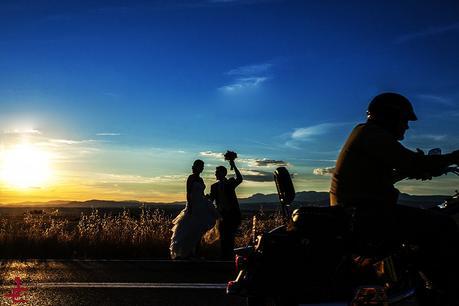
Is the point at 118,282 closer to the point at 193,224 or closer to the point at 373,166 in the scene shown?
the point at 193,224

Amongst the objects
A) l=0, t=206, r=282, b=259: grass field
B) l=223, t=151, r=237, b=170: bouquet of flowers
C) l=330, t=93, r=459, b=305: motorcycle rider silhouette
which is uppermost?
l=223, t=151, r=237, b=170: bouquet of flowers

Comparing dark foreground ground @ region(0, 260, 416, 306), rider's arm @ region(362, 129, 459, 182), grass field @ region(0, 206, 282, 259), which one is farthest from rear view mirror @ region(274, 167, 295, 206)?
grass field @ region(0, 206, 282, 259)

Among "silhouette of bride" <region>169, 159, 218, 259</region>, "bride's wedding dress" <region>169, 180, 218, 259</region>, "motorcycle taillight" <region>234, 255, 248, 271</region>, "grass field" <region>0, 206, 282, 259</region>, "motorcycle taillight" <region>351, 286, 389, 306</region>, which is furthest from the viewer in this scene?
"grass field" <region>0, 206, 282, 259</region>

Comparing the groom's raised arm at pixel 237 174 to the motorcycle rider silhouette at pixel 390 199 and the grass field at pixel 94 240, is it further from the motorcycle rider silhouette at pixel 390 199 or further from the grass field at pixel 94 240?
the motorcycle rider silhouette at pixel 390 199

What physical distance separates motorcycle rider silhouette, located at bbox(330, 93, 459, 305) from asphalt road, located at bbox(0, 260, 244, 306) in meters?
3.06

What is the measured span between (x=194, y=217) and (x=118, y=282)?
4242 mm

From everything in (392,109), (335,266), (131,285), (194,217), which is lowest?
(131,285)

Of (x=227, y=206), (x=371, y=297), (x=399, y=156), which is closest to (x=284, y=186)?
(x=399, y=156)

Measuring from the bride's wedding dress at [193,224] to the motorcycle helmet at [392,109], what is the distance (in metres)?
7.91

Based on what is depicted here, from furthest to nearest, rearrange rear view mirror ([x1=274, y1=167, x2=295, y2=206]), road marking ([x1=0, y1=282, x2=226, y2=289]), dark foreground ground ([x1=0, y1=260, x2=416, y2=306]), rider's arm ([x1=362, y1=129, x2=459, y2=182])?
road marking ([x1=0, y1=282, x2=226, y2=289]) → dark foreground ground ([x1=0, y1=260, x2=416, y2=306]) → rear view mirror ([x1=274, y1=167, x2=295, y2=206]) → rider's arm ([x1=362, y1=129, x2=459, y2=182])

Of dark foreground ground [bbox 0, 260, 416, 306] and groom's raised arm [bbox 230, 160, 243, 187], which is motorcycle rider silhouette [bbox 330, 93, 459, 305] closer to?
dark foreground ground [bbox 0, 260, 416, 306]

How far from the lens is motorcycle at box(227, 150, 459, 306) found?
4.83 meters

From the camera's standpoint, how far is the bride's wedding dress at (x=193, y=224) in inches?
496

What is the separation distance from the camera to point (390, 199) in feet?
16.5
